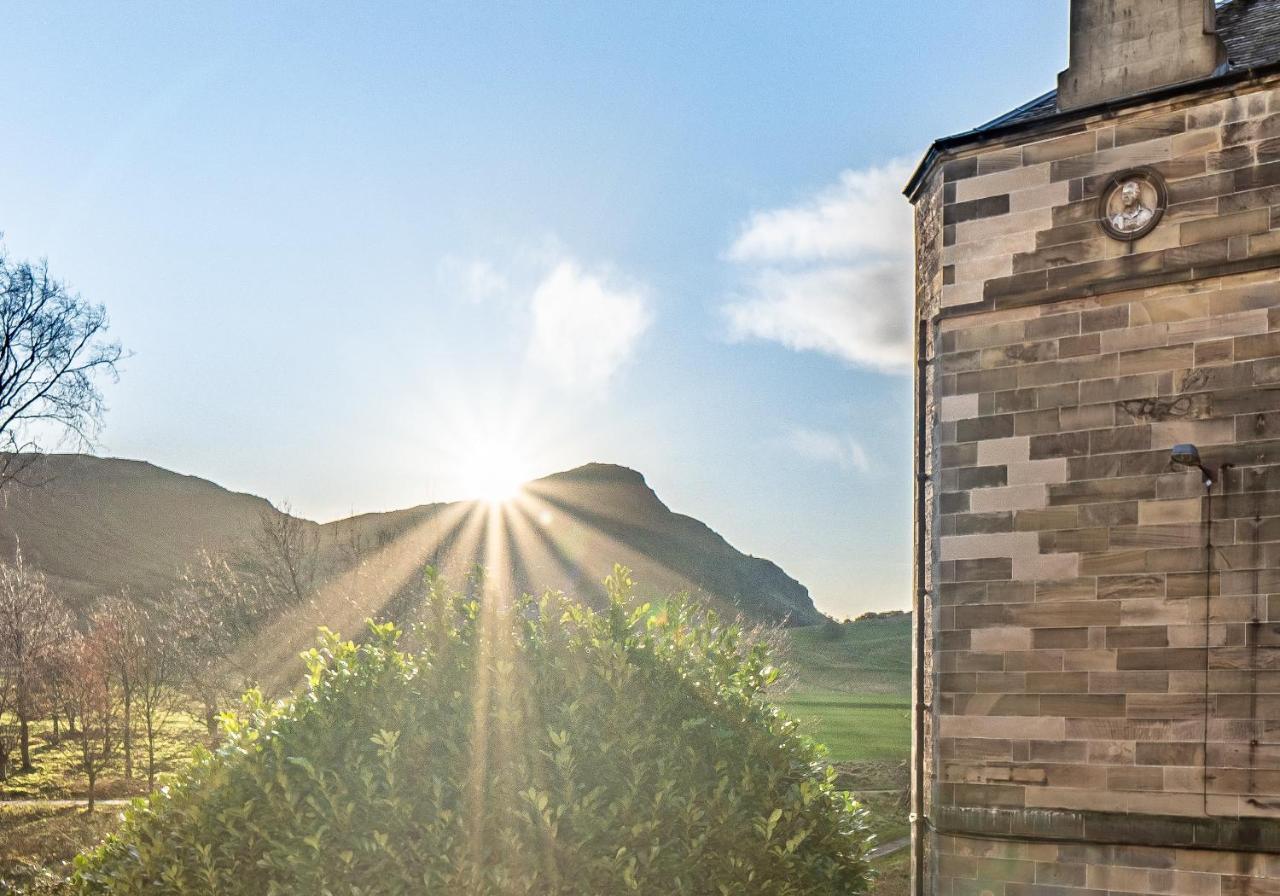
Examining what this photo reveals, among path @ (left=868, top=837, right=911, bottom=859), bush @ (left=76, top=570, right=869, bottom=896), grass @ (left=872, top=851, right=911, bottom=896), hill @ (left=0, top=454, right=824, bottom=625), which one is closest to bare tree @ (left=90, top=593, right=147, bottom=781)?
hill @ (left=0, top=454, right=824, bottom=625)

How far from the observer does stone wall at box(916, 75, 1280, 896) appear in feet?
34.7

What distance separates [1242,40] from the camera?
12875mm

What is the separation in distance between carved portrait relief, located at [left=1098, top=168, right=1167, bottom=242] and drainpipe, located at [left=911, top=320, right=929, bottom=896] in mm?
2344

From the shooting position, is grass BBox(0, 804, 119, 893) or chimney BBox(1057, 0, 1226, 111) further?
grass BBox(0, 804, 119, 893)

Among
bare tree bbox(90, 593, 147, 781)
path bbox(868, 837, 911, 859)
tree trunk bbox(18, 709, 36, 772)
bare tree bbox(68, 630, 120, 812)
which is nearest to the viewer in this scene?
path bbox(868, 837, 911, 859)

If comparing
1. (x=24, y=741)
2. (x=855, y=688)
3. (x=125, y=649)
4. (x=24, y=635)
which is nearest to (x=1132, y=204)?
(x=24, y=635)

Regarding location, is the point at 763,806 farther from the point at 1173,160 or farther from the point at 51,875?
the point at 51,875

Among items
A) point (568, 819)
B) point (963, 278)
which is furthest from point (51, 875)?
point (963, 278)

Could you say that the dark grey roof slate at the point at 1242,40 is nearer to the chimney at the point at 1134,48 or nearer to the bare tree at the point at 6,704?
the chimney at the point at 1134,48

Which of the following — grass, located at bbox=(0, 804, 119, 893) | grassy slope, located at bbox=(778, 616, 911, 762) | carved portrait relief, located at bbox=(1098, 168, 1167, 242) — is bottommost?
grassy slope, located at bbox=(778, 616, 911, 762)

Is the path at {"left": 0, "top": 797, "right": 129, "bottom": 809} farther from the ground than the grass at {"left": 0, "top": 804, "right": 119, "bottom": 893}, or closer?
closer

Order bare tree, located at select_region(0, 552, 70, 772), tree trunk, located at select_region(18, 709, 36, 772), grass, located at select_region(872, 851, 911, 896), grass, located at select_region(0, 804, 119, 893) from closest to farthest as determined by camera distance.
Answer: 1. grass, located at select_region(872, 851, 911, 896)
2. grass, located at select_region(0, 804, 119, 893)
3. bare tree, located at select_region(0, 552, 70, 772)
4. tree trunk, located at select_region(18, 709, 36, 772)

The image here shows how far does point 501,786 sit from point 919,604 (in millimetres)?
6182

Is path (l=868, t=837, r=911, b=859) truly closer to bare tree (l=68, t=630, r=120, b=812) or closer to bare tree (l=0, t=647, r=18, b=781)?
bare tree (l=68, t=630, r=120, b=812)
